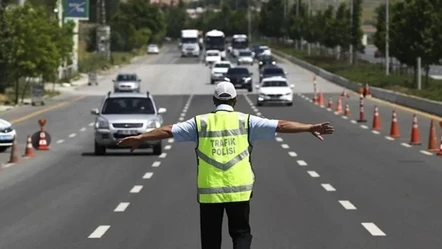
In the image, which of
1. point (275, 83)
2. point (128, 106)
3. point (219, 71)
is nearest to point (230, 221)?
point (128, 106)

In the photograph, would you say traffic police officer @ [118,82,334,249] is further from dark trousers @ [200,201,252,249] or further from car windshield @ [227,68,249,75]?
car windshield @ [227,68,249,75]

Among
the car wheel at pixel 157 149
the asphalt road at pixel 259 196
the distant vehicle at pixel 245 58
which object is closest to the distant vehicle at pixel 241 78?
the asphalt road at pixel 259 196

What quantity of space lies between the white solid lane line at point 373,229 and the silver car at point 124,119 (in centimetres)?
1345

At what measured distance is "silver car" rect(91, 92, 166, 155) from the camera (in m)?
28.5

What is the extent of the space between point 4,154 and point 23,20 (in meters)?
32.3

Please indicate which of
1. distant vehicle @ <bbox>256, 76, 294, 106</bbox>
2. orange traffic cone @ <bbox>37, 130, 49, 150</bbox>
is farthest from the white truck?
orange traffic cone @ <bbox>37, 130, 49, 150</bbox>

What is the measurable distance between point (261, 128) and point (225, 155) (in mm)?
339

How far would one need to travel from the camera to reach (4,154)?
98.3 feet

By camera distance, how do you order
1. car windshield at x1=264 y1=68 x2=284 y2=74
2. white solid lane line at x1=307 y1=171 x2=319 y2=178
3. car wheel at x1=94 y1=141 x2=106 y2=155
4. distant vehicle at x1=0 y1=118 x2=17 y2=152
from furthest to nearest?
car windshield at x1=264 y1=68 x2=284 y2=74 < distant vehicle at x1=0 y1=118 x2=17 y2=152 < car wheel at x1=94 y1=141 x2=106 y2=155 < white solid lane line at x1=307 y1=171 x2=319 y2=178

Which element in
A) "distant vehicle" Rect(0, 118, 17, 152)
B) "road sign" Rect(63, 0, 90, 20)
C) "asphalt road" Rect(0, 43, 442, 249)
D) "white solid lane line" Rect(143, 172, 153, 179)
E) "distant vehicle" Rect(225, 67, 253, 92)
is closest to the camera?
"asphalt road" Rect(0, 43, 442, 249)

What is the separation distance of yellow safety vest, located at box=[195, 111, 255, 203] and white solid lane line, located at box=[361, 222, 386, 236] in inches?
242

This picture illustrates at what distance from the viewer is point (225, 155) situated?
8398 millimetres

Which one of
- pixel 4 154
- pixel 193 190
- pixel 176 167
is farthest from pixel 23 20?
pixel 193 190

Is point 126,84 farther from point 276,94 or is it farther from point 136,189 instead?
point 136,189
